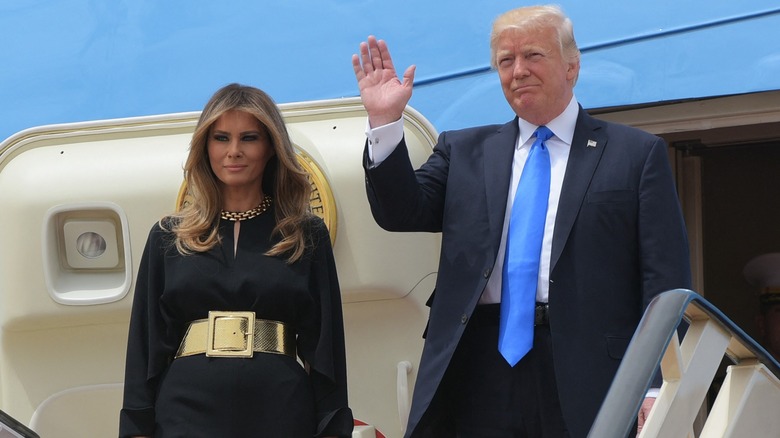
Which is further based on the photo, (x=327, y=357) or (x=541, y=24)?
(x=541, y=24)

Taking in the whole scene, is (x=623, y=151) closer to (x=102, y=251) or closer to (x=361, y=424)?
(x=361, y=424)

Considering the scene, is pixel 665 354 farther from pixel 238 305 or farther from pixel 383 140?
pixel 238 305

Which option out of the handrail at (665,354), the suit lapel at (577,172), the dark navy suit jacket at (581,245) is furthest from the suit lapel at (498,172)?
the handrail at (665,354)

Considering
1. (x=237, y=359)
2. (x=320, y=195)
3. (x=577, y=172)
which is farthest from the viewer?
(x=320, y=195)

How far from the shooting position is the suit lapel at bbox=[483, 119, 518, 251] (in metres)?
2.64

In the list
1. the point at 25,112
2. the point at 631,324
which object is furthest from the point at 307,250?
the point at 25,112

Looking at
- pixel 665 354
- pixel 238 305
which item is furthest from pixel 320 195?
pixel 665 354

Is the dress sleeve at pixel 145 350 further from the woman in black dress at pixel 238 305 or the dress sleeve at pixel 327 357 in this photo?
the dress sleeve at pixel 327 357

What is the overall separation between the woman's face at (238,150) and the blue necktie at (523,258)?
0.61 meters

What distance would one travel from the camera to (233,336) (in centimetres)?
251

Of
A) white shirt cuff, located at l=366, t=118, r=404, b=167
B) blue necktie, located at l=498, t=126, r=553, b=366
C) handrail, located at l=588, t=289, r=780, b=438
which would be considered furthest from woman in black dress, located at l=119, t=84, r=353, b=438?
handrail, located at l=588, t=289, r=780, b=438

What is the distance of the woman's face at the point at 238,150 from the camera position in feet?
8.54

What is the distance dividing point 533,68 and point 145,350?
3.68 ft

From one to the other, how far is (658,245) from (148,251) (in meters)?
1.17
